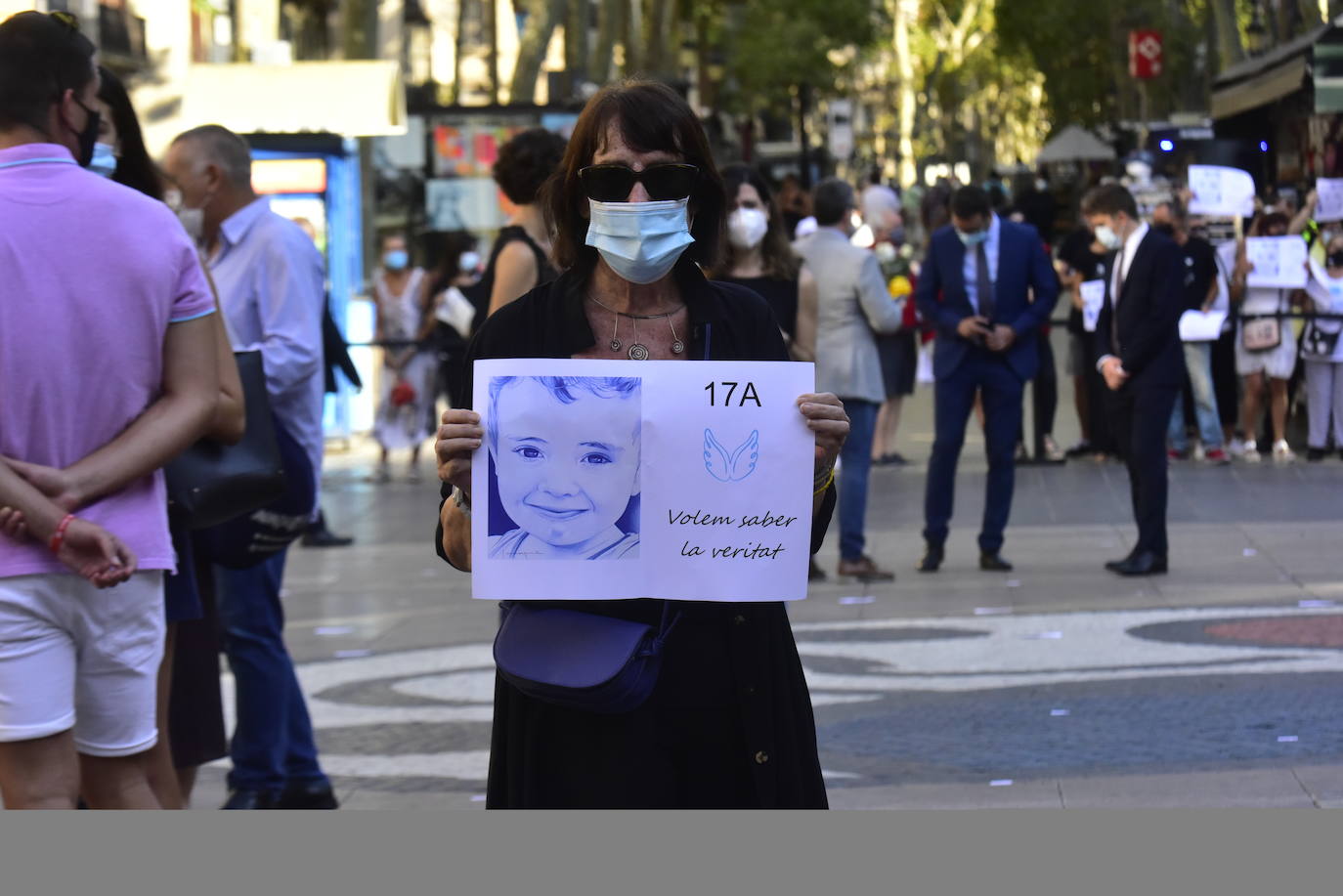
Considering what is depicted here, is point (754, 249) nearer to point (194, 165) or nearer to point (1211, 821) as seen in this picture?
point (194, 165)

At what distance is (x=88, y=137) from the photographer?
420 centimetres

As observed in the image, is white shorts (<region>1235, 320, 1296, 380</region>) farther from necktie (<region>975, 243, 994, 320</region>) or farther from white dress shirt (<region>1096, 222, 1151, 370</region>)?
necktie (<region>975, 243, 994, 320</region>)

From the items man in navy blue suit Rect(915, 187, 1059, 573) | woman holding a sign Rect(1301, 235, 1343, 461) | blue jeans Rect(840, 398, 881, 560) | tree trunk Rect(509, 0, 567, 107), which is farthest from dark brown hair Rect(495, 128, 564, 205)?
tree trunk Rect(509, 0, 567, 107)

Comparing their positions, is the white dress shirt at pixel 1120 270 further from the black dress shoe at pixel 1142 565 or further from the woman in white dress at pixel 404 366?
the woman in white dress at pixel 404 366

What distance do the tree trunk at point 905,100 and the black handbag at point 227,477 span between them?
60284 mm

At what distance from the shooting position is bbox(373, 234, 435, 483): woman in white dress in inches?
Answer: 648

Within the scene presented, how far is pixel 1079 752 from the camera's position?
684cm

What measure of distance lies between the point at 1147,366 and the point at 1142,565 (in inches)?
41.8

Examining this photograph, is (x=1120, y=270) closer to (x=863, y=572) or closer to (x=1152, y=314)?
(x=1152, y=314)

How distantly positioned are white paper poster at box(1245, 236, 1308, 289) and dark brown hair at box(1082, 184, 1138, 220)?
17.0ft

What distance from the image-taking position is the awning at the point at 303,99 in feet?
65.8

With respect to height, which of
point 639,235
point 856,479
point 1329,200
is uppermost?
point 639,235

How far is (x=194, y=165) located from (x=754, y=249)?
408 cm

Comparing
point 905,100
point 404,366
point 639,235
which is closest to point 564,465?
point 639,235
